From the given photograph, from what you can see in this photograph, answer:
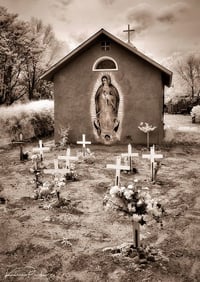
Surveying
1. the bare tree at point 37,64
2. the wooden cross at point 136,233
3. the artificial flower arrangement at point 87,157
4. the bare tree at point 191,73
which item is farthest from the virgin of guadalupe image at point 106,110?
the bare tree at point 191,73

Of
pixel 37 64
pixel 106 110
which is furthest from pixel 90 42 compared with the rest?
pixel 37 64

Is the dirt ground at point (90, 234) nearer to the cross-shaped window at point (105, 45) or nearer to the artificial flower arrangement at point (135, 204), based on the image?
the artificial flower arrangement at point (135, 204)

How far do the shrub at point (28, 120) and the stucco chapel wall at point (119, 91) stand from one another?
8.94ft

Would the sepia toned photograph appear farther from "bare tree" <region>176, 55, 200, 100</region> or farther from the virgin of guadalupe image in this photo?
"bare tree" <region>176, 55, 200, 100</region>

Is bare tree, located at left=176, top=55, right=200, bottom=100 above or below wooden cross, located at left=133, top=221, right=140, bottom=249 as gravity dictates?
above

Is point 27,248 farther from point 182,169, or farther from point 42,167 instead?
point 182,169

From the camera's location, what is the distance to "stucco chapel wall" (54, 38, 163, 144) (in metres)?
16.7

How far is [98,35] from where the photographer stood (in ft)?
53.4

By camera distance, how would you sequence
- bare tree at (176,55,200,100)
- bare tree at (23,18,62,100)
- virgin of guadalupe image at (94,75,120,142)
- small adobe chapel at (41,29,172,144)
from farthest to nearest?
bare tree at (176,55,200,100) < bare tree at (23,18,62,100) < virgin of guadalupe image at (94,75,120,142) < small adobe chapel at (41,29,172,144)

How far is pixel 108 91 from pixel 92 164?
507 centimetres

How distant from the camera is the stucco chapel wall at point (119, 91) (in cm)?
1670

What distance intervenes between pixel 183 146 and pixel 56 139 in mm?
6899

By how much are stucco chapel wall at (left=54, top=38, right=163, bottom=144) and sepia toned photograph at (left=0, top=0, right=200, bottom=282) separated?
0.17ft
